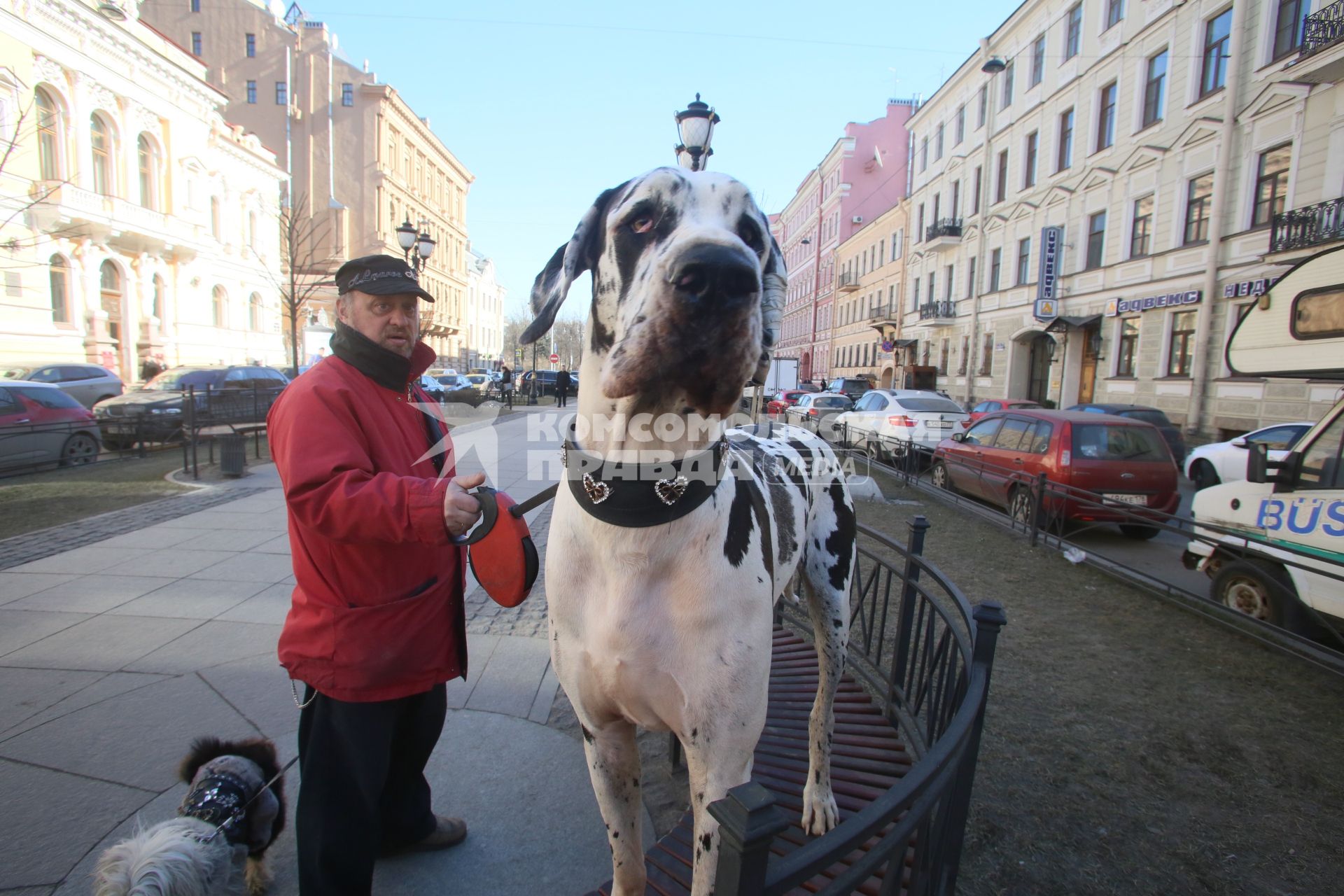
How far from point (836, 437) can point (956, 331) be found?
19.5 meters

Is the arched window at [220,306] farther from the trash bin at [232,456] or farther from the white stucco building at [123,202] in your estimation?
the trash bin at [232,456]

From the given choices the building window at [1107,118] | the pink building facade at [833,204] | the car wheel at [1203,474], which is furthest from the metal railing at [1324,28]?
the pink building facade at [833,204]

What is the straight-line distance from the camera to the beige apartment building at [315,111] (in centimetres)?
4550

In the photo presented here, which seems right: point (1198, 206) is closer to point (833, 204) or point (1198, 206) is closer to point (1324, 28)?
point (1324, 28)

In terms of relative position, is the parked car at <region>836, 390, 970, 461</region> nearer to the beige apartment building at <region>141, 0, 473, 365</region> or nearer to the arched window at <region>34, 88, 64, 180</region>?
the arched window at <region>34, 88, 64, 180</region>

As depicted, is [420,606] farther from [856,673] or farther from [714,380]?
[856,673]

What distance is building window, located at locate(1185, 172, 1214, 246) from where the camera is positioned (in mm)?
Answer: 18078

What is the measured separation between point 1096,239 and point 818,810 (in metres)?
25.9

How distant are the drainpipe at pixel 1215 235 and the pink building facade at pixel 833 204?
26334 millimetres

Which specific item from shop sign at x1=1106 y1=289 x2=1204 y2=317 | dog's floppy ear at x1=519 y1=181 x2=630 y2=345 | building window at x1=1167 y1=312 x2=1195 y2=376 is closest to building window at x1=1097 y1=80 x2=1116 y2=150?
shop sign at x1=1106 y1=289 x2=1204 y2=317

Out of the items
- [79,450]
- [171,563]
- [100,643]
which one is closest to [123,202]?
[79,450]

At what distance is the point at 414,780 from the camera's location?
255 centimetres

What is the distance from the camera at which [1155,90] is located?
20.1 m

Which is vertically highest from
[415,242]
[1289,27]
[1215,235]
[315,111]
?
[315,111]
